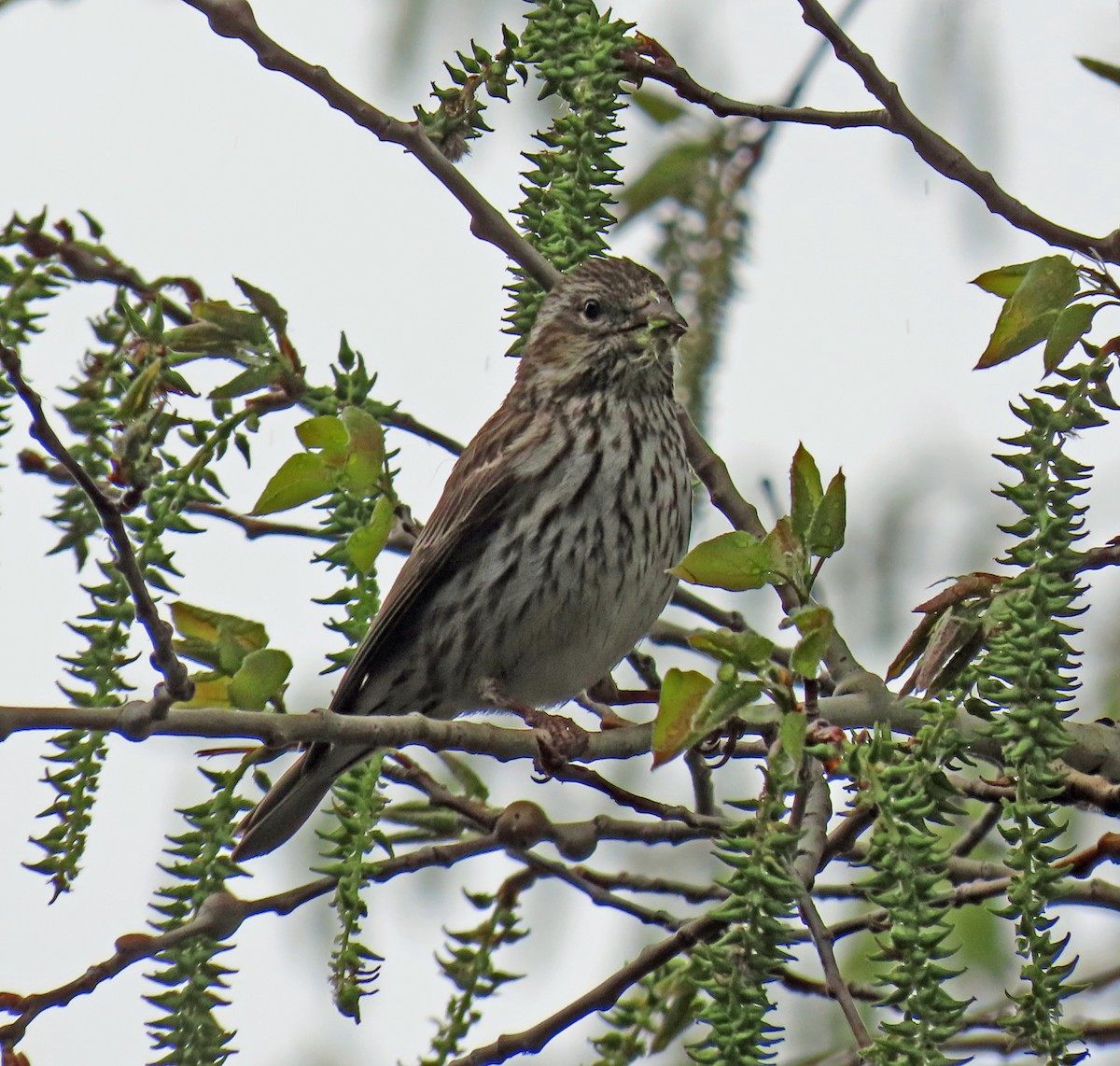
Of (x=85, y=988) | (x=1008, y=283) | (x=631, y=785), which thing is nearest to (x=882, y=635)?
(x=631, y=785)

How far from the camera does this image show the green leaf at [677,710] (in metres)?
2.14

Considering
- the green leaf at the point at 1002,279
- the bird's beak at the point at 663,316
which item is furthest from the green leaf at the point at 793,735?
the bird's beak at the point at 663,316

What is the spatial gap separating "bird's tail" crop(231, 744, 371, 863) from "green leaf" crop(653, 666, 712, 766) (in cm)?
226

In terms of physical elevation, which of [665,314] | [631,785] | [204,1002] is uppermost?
[665,314]

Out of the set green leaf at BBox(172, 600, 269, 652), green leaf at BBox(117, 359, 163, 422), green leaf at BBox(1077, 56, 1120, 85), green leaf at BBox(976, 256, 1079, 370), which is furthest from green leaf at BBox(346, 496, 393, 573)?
green leaf at BBox(1077, 56, 1120, 85)

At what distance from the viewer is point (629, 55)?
3.27 metres

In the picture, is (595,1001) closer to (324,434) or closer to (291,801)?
(324,434)

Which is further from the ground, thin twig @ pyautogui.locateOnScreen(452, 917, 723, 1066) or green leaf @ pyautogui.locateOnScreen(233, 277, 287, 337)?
green leaf @ pyautogui.locateOnScreen(233, 277, 287, 337)

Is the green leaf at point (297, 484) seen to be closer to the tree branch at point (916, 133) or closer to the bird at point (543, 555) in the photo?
the tree branch at point (916, 133)

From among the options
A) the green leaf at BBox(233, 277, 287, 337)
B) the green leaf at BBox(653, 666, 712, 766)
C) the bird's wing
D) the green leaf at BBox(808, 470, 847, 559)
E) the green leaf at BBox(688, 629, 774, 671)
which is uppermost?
the bird's wing

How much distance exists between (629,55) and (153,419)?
1.42 metres

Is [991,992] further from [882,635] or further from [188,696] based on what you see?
[188,696]

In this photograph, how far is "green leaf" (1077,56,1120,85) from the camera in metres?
2.74

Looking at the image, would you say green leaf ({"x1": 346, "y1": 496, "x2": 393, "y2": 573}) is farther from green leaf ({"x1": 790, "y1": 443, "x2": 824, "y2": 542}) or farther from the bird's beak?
the bird's beak
